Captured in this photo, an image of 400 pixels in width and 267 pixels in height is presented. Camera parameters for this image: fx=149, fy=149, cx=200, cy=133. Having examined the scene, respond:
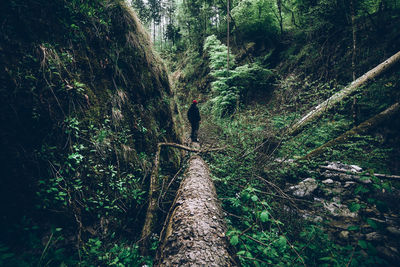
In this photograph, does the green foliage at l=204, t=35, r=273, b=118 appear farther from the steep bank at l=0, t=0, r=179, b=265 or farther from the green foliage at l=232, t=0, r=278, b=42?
the steep bank at l=0, t=0, r=179, b=265

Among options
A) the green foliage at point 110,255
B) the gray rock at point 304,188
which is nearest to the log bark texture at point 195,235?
the green foliage at point 110,255

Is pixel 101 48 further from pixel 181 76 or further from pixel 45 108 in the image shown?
pixel 181 76

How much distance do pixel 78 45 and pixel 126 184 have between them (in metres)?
2.61

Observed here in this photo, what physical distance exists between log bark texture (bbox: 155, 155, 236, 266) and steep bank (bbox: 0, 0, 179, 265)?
762 mm

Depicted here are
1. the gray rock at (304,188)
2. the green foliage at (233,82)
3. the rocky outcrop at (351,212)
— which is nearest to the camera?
the rocky outcrop at (351,212)

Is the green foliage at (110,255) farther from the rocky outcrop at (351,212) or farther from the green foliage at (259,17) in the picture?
the green foliage at (259,17)

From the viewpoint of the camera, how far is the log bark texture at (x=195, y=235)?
1762 millimetres

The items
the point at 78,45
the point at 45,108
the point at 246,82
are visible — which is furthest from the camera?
the point at 246,82

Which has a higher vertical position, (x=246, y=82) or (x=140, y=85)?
(x=246, y=82)

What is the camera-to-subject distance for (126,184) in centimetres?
274

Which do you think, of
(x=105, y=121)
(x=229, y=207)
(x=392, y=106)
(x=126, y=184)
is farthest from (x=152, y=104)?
(x=392, y=106)

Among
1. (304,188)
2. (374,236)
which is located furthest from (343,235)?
(304,188)

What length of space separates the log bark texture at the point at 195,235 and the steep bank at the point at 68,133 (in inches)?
30.0

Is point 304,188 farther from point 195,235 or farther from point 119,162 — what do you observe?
point 119,162
